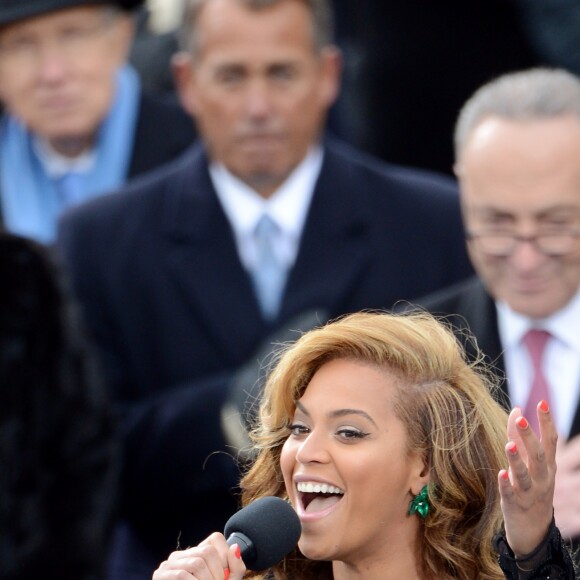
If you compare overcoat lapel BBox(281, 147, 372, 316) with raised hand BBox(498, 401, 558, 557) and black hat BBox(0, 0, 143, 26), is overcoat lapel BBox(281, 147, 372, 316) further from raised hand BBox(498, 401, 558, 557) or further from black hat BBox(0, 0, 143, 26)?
raised hand BBox(498, 401, 558, 557)

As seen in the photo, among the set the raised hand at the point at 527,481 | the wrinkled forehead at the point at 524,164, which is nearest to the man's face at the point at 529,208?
the wrinkled forehead at the point at 524,164

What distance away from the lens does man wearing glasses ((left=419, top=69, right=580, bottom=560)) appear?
4.62 metres

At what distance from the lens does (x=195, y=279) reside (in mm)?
5324

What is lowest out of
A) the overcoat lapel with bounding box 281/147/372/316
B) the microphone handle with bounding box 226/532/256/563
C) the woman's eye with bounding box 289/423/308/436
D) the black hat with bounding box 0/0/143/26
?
the overcoat lapel with bounding box 281/147/372/316

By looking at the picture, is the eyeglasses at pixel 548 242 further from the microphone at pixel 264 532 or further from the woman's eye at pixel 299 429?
the microphone at pixel 264 532

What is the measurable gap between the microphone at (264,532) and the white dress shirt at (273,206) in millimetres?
2032

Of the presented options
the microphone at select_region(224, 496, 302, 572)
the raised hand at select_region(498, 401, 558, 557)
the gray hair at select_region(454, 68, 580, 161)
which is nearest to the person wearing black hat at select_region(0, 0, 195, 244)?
the gray hair at select_region(454, 68, 580, 161)

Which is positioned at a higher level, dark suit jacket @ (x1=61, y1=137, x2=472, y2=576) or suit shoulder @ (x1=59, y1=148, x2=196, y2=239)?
suit shoulder @ (x1=59, y1=148, x2=196, y2=239)

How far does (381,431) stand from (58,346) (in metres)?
1.47

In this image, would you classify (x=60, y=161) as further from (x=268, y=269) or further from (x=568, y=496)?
(x=568, y=496)

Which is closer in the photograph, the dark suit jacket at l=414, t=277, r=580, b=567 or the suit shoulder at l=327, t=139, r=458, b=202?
the dark suit jacket at l=414, t=277, r=580, b=567

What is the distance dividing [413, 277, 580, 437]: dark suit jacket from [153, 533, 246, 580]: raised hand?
1.55m

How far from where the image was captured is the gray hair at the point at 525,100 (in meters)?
4.84

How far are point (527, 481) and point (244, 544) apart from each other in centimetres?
56
